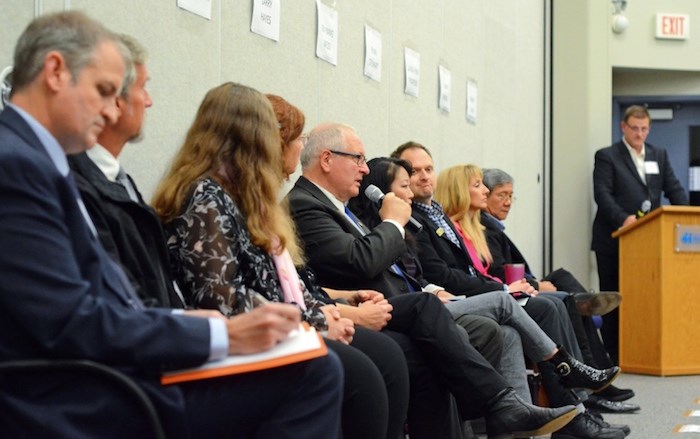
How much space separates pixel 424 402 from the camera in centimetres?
306

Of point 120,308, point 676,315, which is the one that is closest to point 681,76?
point 676,315

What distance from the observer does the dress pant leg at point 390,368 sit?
2.60m

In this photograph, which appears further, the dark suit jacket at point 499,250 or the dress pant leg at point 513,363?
the dark suit jacket at point 499,250

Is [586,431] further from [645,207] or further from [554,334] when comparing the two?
[645,207]

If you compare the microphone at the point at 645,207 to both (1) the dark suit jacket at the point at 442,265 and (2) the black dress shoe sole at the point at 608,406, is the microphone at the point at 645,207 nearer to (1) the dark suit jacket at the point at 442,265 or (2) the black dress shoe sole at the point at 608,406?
(2) the black dress shoe sole at the point at 608,406

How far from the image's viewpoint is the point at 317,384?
6.03 feet

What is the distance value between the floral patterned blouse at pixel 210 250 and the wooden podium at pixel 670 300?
4.50m

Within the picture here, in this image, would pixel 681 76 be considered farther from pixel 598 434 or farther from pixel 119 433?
pixel 119 433

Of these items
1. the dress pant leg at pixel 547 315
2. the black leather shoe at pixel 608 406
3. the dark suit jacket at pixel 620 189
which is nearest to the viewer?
the dress pant leg at pixel 547 315

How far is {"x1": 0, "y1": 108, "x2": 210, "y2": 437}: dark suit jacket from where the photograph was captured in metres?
1.51

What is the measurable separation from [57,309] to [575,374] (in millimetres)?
2712

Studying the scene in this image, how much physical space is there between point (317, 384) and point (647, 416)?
3263 mm

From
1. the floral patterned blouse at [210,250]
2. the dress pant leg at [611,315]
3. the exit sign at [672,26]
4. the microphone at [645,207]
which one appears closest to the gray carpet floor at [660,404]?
the dress pant leg at [611,315]

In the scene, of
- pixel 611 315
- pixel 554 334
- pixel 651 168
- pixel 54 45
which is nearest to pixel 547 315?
pixel 554 334
